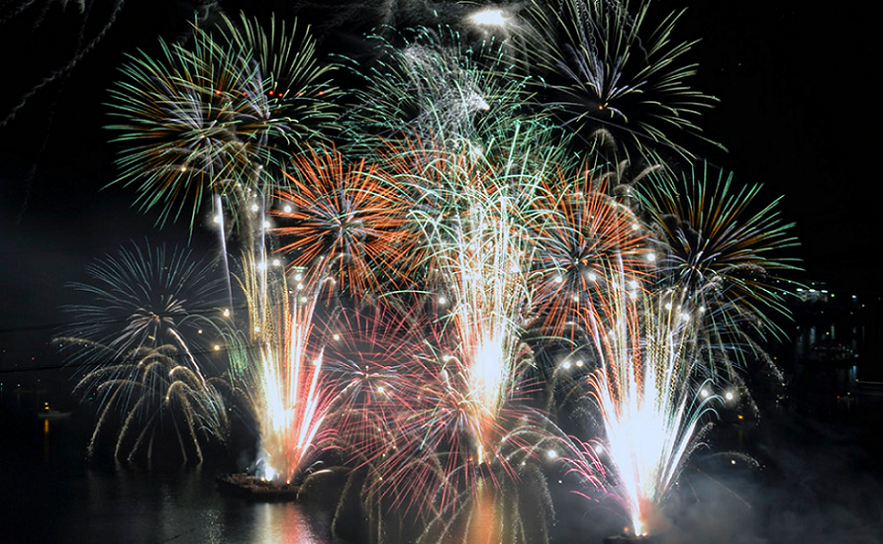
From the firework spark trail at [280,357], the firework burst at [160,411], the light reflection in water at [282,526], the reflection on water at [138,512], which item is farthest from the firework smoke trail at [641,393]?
the firework burst at [160,411]

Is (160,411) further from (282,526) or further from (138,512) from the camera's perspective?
(282,526)

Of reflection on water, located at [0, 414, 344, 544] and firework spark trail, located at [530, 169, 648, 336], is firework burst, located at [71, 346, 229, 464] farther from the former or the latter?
firework spark trail, located at [530, 169, 648, 336]

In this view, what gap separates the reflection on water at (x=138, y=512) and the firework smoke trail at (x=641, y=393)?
6506 mm

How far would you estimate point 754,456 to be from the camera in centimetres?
2320

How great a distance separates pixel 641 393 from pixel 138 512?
41.5 feet

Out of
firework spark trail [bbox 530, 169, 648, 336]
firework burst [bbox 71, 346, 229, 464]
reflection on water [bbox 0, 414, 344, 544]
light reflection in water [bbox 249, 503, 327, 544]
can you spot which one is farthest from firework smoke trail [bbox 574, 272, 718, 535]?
firework burst [bbox 71, 346, 229, 464]

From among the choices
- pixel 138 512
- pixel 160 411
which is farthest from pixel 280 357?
pixel 160 411

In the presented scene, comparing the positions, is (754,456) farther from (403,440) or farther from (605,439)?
(403,440)

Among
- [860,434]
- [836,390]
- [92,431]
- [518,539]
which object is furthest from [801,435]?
[92,431]

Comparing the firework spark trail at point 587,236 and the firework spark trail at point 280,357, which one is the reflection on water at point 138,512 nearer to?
the firework spark trail at point 280,357

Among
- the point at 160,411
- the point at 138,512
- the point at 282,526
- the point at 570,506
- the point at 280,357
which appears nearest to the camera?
the point at 282,526

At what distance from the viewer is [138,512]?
57.4 feet

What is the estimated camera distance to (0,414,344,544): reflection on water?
1525cm

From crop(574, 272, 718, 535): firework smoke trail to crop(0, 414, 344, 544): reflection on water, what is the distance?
651cm
